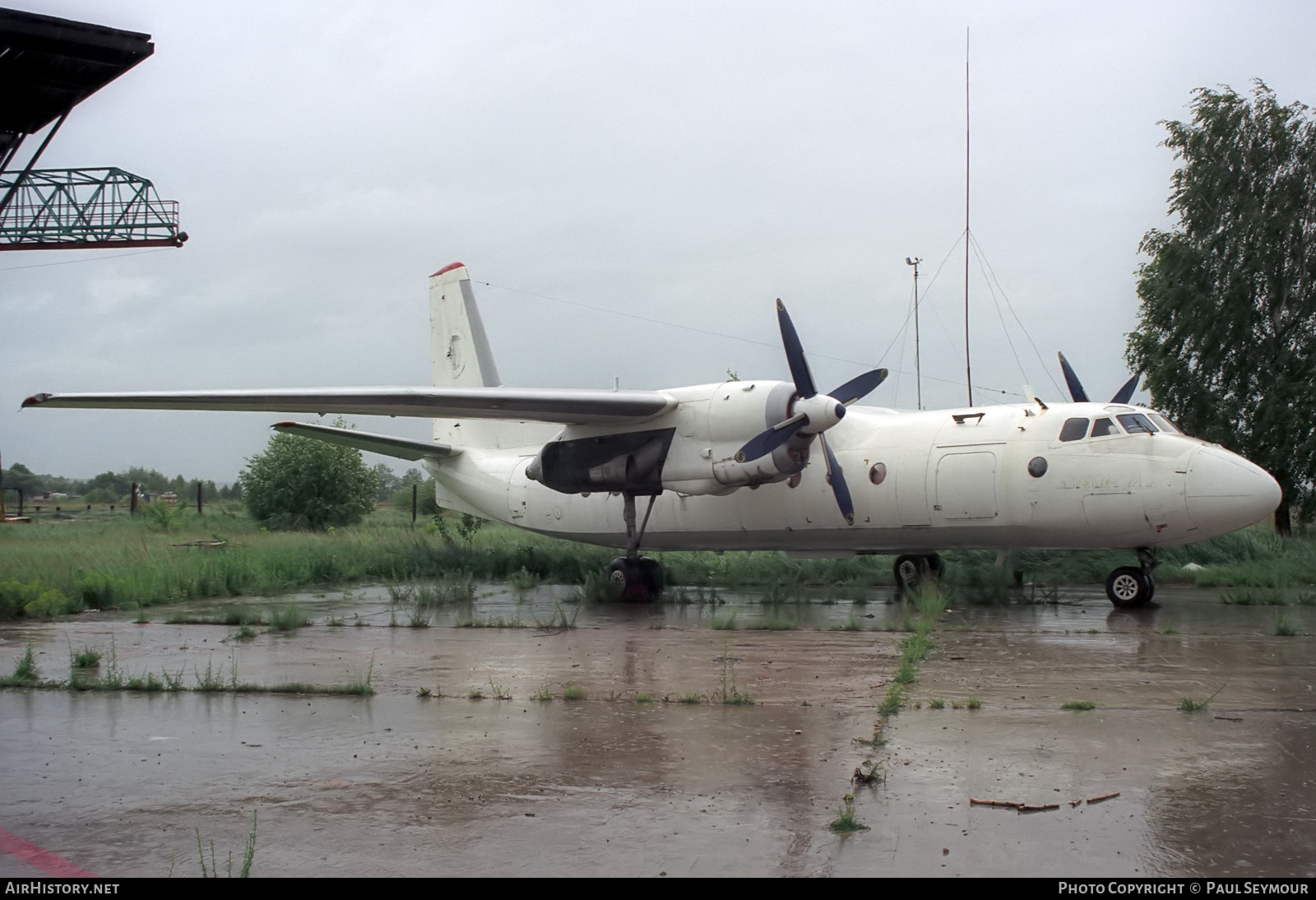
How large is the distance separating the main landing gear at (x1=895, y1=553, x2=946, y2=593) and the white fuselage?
4.35 ft

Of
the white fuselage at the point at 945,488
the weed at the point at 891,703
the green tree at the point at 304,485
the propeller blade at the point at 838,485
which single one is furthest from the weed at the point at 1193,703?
the green tree at the point at 304,485

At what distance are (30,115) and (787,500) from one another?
12178 mm

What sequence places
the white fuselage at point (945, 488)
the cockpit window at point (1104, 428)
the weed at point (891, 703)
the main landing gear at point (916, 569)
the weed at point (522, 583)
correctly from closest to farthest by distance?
1. the weed at point (891, 703)
2. the white fuselage at point (945, 488)
3. the cockpit window at point (1104, 428)
4. the main landing gear at point (916, 569)
5. the weed at point (522, 583)

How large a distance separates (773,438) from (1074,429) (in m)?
4.13

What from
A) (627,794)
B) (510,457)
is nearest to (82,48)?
(510,457)

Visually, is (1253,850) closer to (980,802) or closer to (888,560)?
(980,802)

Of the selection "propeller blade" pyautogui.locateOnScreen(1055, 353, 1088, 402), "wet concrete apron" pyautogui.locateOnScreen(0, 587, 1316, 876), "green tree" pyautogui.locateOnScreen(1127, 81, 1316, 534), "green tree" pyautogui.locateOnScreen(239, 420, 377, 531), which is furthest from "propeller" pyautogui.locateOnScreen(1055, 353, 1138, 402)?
"green tree" pyautogui.locateOnScreen(239, 420, 377, 531)

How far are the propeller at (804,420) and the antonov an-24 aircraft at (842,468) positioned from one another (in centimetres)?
2

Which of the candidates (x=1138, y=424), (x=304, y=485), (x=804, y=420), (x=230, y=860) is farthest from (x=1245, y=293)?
(x=304, y=485)

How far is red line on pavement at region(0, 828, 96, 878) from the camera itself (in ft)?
14.2

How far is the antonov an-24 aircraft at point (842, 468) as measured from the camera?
13422 millimetres

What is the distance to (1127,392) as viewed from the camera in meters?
15.8

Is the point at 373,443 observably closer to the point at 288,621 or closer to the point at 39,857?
the point at 288,621

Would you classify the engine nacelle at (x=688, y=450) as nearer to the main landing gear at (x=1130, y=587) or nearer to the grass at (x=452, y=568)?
the grass at (x=452, y=568)
